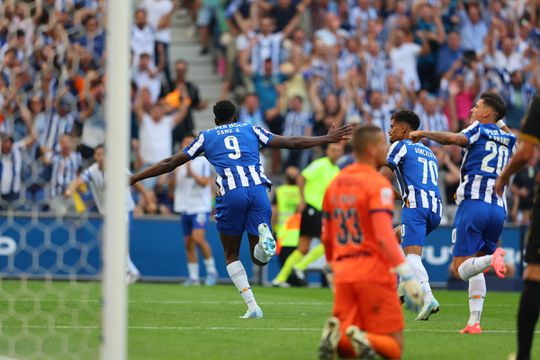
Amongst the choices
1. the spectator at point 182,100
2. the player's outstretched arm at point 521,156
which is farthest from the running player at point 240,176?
the spectator at point 182,100

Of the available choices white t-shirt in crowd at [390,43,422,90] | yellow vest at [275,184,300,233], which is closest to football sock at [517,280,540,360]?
yellow vest at [275,184,300,233]

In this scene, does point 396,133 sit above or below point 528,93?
below

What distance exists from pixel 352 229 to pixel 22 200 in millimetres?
7895

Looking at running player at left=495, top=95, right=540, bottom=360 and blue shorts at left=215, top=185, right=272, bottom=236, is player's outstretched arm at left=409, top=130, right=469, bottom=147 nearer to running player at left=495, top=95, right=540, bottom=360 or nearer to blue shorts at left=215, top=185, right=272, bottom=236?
running player at left=495, top=95, right=540, bottom=360

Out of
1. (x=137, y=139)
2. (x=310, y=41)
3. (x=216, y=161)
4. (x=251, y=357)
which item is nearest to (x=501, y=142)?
(x=216, y=161)

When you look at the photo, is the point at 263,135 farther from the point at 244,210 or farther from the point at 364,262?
the point at 364,262

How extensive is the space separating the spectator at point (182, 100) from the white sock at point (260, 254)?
375 inches

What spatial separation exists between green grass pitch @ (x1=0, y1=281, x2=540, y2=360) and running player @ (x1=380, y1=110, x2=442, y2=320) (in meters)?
0.94

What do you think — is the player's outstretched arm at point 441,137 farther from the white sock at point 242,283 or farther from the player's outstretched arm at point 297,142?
the white sock at point 242,283

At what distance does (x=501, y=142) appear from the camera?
10930mm

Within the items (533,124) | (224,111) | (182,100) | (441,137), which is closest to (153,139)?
(182,100)

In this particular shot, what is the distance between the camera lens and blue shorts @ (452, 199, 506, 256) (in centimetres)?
1097

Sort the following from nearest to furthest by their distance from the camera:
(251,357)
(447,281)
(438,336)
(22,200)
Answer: (251,357) → (438,336) → (22,200) → (447,281)

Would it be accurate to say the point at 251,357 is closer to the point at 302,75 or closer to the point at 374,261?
the point at 374,261
